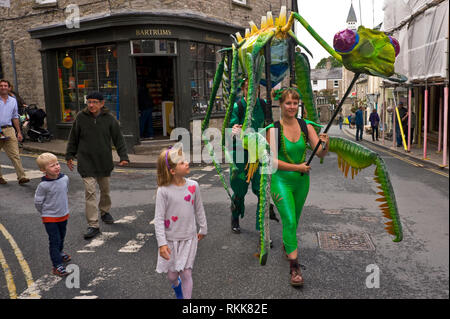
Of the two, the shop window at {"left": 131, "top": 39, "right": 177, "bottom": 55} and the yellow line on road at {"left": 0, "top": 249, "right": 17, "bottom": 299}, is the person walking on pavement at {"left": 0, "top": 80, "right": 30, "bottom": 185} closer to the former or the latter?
the yellow line on road at {"left": 0, "top": 249, "right": 17, "bottom": 299}

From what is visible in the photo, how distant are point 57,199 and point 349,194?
551 cm

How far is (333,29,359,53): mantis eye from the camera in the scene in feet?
9.70

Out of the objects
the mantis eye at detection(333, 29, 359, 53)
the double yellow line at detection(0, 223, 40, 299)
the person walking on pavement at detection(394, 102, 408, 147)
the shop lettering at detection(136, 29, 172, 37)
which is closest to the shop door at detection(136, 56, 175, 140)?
the shop lettering at detection(136, 29, 172, 37)

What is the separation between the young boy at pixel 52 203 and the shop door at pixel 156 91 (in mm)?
10362

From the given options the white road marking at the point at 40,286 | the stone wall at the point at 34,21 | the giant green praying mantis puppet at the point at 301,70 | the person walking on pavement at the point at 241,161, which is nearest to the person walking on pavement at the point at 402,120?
the stone wall at the point at 34,21

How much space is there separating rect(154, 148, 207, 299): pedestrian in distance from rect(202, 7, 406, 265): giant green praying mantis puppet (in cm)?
61

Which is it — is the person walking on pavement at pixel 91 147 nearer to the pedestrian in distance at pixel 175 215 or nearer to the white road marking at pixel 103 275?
the white road marking at pixel 103 275

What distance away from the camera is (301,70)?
4.61 meters

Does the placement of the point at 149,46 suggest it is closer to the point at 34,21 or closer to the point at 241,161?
the point at 34,21

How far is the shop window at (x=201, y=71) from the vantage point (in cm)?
1446

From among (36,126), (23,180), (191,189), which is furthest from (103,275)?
(36,126)

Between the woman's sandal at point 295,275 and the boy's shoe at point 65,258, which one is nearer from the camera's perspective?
the woman's sandal at point 295,275

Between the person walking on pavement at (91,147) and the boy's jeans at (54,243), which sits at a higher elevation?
the person walking on pavement at (91,147)
